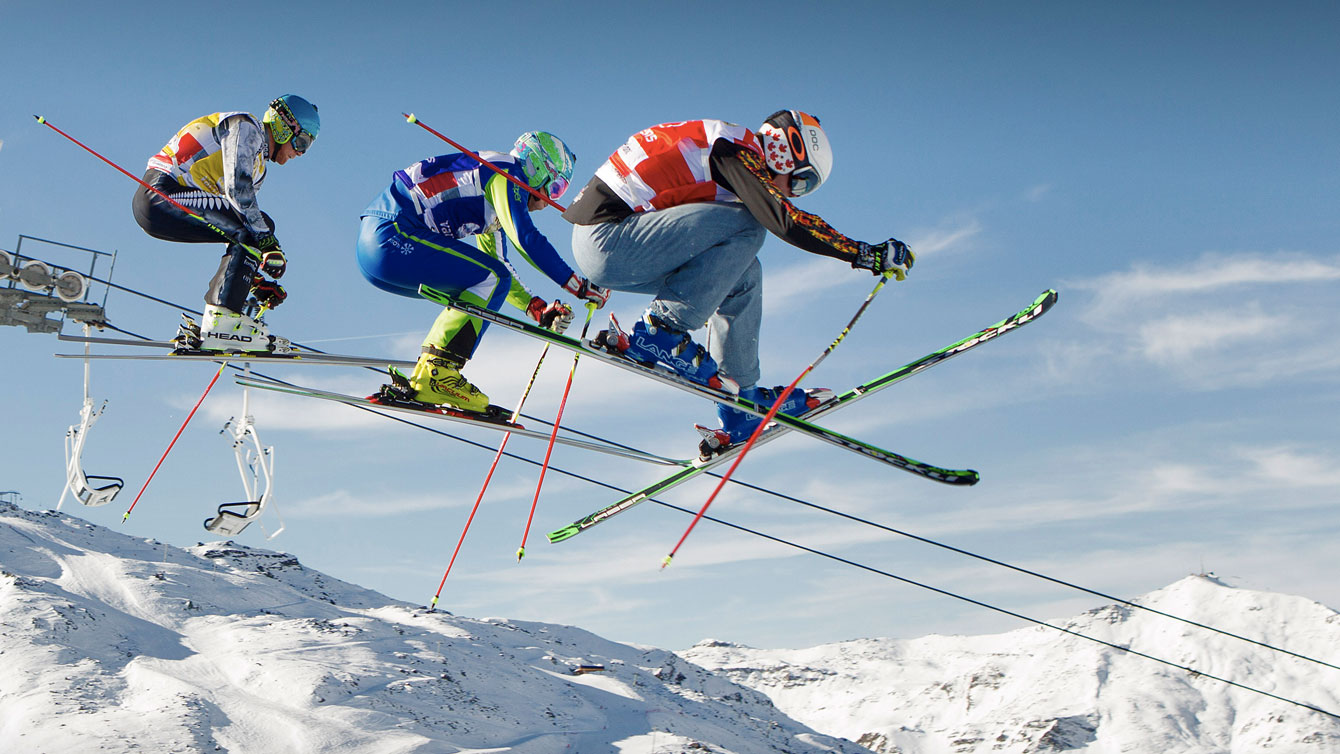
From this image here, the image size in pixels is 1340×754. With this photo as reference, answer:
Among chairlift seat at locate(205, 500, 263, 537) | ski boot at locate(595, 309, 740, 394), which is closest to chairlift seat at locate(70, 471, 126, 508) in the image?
chairlift seat at locate(205, 500, 263, 537)

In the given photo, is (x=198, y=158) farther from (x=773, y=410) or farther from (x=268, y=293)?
(x=773, y=410)

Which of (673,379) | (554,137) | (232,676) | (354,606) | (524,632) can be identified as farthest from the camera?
(524,632)

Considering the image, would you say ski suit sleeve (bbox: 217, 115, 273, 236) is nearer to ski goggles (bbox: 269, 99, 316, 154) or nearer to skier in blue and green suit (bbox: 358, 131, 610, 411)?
ski goggles (bbox: 269, 99, 316, 154)

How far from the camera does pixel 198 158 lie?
8.77 m

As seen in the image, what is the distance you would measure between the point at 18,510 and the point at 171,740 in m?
64.9

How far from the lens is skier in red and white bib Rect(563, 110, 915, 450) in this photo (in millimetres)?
7160

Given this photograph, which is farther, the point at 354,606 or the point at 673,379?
the point at 354,606

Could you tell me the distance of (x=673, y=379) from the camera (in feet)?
26.2

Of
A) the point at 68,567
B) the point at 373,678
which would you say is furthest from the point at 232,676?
the point at 68,567

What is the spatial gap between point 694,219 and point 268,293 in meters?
4.25

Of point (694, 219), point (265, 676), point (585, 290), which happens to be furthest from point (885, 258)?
point (265, 676)

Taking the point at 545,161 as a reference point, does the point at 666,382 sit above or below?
below

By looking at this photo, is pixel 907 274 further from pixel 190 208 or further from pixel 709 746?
pixel 709 746

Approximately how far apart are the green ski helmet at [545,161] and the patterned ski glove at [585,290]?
38.6 inches
